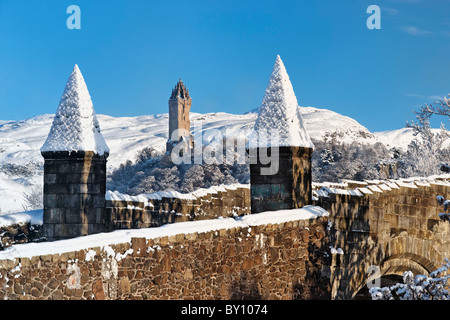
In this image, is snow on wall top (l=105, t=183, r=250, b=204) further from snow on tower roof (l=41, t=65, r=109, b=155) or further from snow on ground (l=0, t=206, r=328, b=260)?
snow on ground (l=0, t=206, r=328, b=260)

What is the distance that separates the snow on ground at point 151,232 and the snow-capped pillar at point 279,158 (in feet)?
4.30

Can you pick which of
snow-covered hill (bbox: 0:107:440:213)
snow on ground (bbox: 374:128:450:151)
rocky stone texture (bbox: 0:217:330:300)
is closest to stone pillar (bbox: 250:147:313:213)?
rocky stone texture (bbox: 0:217:330:300)

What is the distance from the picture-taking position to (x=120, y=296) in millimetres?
8453

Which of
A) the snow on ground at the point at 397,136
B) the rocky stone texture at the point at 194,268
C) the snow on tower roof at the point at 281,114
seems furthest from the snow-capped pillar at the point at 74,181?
the snow on ground at the point at 397,136

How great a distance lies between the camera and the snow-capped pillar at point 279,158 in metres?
12.7

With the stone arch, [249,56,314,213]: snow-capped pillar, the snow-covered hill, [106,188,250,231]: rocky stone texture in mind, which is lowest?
the stone arch

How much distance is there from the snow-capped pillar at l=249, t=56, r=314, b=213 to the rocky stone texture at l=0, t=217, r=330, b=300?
159 centimetres

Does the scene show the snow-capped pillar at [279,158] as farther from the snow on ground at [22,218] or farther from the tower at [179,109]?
the tower at [179,109]

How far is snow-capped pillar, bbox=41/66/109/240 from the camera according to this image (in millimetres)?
12922

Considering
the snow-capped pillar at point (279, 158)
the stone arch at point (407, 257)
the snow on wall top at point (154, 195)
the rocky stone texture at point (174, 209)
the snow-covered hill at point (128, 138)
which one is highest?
the snow-covered hill at point (128, 138)

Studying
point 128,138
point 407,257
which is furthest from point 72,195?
point 128,138

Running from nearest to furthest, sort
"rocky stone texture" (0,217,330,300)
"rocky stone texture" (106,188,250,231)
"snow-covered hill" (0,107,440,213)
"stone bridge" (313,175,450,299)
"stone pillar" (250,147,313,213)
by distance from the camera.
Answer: "rocky stone texture" (0,217,330,300), "stone bridge" (313,175,450,299), "stone pillar" (250,147,313,213), "rocky stone texture" (106,188,250,231), "snow-covered hill" (0,107,440,213)

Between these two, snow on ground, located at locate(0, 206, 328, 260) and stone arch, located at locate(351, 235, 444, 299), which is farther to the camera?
stone arch, located at locate(351, 235, 444, 299)

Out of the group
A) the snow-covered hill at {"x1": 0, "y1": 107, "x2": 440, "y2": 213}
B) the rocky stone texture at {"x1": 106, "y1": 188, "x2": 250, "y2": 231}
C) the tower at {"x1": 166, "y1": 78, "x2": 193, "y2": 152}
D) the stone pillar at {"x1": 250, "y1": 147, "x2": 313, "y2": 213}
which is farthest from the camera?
the tower at {"x1": 166, "y1": 78, "x2": 193, "y2": 152}
